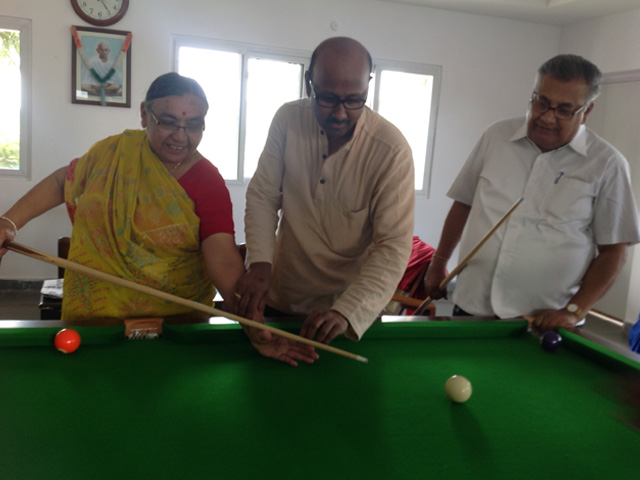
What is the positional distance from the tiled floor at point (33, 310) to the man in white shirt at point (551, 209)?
7.67ft

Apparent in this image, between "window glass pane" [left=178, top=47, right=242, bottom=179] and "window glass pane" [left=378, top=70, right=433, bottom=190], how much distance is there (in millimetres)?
1452

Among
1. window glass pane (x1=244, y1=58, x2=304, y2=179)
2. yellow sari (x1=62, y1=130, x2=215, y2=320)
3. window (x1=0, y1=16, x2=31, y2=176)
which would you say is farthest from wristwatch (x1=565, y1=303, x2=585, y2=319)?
window (x1=0, y1=16, x2=31, y2=176)

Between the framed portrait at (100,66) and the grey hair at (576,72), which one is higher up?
the framed portrait at (100,66)

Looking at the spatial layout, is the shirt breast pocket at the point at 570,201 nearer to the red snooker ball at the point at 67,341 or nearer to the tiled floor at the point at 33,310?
the red snooker ball at the point at 67,341

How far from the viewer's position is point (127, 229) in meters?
1.67

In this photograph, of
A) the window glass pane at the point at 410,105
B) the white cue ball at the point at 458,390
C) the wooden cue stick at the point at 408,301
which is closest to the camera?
the white cue ball at the point at 458,390

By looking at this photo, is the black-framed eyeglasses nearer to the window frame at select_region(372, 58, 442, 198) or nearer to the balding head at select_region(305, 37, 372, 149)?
the balding head at select_region(305, 37, 372, 149)

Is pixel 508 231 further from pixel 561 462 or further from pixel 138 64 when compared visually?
pixel 138 64

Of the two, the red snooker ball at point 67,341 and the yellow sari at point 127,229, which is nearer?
the red snooker ball at point 67,341

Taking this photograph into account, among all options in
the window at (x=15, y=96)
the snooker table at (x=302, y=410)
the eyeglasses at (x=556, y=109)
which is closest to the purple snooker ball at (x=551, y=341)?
the snooker table at (x=302, y=410)

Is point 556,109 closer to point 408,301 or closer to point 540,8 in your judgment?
point 408,301

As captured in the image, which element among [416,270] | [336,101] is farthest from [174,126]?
[416,270]

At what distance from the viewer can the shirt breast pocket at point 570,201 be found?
192cm

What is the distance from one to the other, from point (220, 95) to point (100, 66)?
1.03 m
